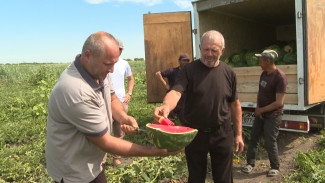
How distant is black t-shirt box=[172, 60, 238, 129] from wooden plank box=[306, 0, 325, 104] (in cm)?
256

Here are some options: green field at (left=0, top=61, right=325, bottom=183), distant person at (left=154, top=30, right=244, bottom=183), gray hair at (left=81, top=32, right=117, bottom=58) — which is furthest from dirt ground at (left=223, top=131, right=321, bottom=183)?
gray hair at (left=81, top=32, right=117, bottom=58)

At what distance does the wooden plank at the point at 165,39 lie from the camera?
20.0ft

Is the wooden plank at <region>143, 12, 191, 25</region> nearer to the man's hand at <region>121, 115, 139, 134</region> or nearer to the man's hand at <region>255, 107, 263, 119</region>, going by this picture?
the man's hand at <region>255, 107, 263, 119</region>

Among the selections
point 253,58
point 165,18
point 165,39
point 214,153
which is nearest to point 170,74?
point 165,39

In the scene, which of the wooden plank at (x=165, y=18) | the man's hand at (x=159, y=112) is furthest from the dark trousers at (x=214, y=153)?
the wooden plank at (x=165, y=18)

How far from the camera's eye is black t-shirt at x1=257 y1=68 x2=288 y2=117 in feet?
13.5

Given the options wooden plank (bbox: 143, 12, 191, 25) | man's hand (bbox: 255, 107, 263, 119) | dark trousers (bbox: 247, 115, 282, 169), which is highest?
wooden plank (bbox: 143, 12, 191, 25)

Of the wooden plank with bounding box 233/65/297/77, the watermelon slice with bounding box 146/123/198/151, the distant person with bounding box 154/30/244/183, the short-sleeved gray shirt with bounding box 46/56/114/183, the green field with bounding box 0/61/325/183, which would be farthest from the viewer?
the wooden plank with bounding box 233/65/297/77

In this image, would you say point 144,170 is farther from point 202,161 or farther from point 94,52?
point 94,52

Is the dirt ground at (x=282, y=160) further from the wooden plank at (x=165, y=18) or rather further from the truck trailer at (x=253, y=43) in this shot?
the wooden plank at (x=165, y=18)

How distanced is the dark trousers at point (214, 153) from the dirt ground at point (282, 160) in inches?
44.4

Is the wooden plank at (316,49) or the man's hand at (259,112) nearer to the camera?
the man's hand at (259,112)

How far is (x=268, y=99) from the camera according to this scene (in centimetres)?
436

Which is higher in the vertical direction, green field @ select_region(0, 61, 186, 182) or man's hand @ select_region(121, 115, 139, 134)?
man's hand @ select_region(121, 115, 139, 134)
